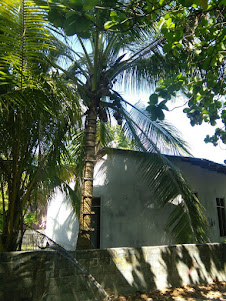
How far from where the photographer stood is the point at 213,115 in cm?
470

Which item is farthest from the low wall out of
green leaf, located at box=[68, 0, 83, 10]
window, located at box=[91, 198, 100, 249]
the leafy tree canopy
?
window, located at box=[91, 198, 100, 249]

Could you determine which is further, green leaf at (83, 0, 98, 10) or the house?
the house

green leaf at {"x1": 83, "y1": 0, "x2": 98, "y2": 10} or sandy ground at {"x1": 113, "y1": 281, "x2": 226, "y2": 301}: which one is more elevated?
green leaf at {"x1": 83, "y1": 0, "x2": 98, "y2": 10}

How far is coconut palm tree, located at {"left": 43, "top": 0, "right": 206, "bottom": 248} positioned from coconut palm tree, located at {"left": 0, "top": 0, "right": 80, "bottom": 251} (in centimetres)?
192

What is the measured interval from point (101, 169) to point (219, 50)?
238 inches

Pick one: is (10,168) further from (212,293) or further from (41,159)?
(212,293)

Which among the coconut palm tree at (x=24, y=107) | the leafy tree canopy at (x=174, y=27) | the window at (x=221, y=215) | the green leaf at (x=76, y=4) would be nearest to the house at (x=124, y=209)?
the window at (x=221, y=215)

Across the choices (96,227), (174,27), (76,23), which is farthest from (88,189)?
(76,23)

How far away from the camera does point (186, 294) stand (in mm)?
5113

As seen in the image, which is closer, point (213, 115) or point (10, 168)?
point (10, 168)

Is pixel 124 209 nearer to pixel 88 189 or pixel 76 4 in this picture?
pixel 88 189

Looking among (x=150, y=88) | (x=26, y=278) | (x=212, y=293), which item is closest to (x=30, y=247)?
(x=26, y=278)

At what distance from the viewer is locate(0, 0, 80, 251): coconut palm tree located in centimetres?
350

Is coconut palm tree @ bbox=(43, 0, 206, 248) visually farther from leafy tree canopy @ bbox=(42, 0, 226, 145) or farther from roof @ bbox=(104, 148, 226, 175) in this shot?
leafy tree canopy @ bbox=(42, 0, 226, 145)
